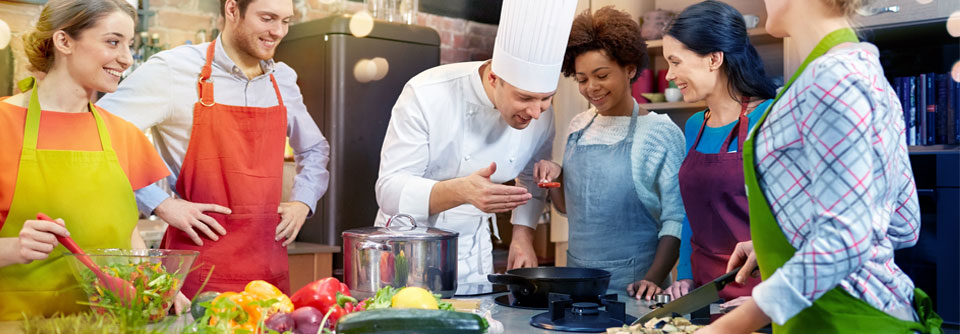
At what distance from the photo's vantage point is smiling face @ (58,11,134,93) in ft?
6.29

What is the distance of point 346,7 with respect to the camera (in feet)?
13.1

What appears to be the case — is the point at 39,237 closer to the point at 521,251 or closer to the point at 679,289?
the point at 521,251

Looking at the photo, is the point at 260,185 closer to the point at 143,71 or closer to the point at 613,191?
the point at 143,71

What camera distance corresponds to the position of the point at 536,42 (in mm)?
2160

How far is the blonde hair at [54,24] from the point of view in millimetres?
1910

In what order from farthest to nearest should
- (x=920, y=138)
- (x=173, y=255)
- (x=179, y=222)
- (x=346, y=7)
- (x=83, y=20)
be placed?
(x=346, y=7) < (x=920, y=138) < (x=179, y=222) < (x=83, y=20) < (x=173, y=255)

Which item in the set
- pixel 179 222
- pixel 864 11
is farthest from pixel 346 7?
pixel 864 11

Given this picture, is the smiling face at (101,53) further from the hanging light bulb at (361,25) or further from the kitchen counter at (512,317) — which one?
the hanging light bulb at (361,25)

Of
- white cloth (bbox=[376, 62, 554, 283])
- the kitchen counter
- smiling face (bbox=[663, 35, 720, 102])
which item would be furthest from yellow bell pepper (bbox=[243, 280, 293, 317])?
smiling face (bbox=[663, 35, 720, 102])

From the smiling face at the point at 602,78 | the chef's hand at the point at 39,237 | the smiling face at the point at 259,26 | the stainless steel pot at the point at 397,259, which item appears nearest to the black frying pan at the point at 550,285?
the stainless steel pot at the point at 397,259

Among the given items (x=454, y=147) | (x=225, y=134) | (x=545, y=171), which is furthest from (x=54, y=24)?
(x=545, y=171)

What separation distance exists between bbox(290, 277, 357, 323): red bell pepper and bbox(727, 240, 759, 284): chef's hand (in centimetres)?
64

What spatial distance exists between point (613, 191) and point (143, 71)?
135 cm

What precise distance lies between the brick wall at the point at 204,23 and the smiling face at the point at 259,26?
120 centimetres
